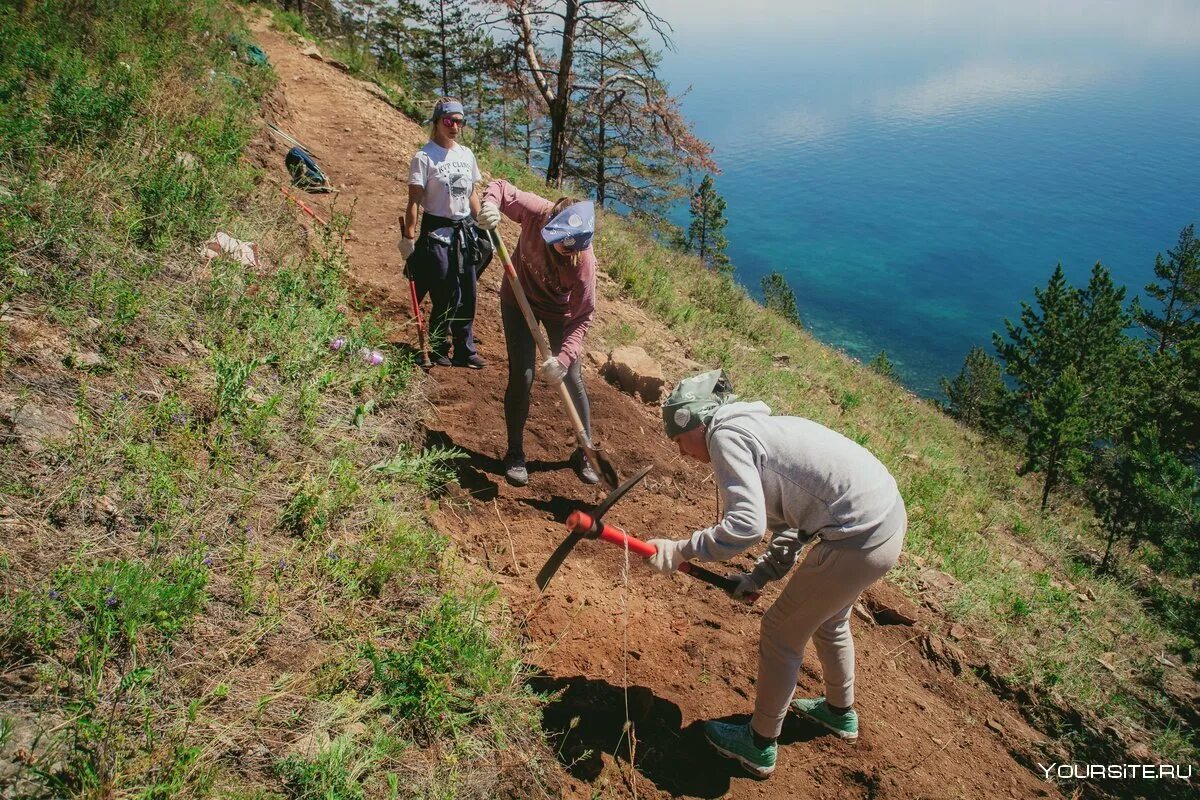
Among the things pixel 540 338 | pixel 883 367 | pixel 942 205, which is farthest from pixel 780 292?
pixel 942 205

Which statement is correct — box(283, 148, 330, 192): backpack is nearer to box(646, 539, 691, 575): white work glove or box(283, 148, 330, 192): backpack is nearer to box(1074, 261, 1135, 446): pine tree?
box(646, 539, 691, 575): white work glove

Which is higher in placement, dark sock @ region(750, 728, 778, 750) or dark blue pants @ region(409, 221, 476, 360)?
dark blue pants @ region(409, 221, 476, 360)

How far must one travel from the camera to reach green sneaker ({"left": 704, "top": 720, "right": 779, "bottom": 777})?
294 centimetres

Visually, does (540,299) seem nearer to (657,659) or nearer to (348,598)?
(348,598)

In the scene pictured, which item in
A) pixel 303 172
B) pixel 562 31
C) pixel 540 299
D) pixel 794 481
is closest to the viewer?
pixel 794 481

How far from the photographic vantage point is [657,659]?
341cm

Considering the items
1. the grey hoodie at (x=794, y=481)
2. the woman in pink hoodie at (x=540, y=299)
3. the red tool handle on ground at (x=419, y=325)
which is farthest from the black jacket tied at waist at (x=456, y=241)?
the grey hoodie at (x=794, y=481)

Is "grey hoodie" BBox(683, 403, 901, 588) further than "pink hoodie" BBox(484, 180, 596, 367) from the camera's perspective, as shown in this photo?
No

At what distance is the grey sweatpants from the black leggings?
6.58 feet

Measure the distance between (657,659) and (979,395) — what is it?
51998mm

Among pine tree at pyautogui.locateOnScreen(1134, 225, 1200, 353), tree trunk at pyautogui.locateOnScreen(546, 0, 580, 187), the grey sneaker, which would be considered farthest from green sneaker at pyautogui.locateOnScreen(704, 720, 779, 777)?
pine tree at pyautogui.locateOnScreen(1134, 225, 1200, 353)

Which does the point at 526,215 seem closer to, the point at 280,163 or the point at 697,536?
the point at 697,536

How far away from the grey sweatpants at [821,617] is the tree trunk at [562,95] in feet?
40.9

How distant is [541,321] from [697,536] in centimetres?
212
